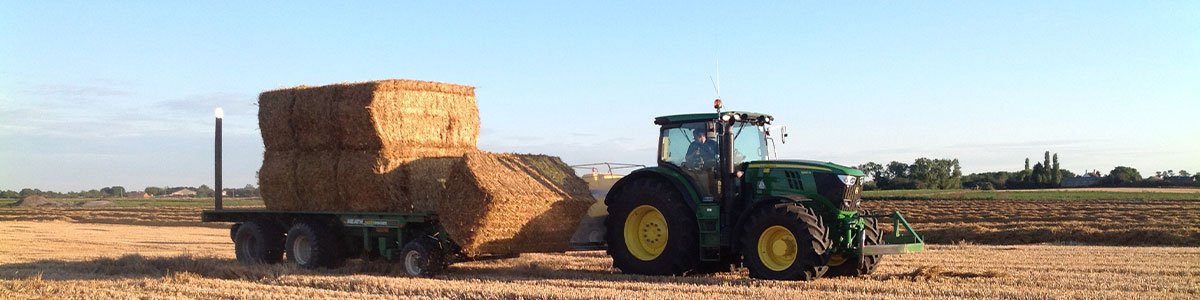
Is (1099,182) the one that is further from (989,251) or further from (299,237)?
(299,237)

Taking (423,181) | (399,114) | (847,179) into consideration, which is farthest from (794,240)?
(399,114)

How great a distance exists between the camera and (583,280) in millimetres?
10797

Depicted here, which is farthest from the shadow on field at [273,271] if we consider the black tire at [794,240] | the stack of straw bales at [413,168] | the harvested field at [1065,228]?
the harvested field at [1065,228]

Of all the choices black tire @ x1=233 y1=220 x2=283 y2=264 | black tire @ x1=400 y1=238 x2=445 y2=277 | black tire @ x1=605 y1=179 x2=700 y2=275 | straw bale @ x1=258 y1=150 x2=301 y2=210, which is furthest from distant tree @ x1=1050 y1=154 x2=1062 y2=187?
black tire @ x1=400 y1=238 x2=445 y2=277

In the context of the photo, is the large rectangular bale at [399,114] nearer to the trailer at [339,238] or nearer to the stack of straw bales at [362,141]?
the stack of straw bales at [362,141]

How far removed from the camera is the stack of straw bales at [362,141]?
12305mm

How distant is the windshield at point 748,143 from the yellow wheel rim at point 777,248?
108 centimetres

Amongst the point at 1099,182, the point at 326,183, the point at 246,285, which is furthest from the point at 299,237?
the point at 1099,182

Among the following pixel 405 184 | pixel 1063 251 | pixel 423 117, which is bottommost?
pixel 1063 251

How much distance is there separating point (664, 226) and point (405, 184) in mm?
3165

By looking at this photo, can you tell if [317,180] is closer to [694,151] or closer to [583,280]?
[583,280]

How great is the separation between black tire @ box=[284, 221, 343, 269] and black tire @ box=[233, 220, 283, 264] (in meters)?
0.56

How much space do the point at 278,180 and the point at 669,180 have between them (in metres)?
5.31

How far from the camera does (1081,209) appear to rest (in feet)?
101
